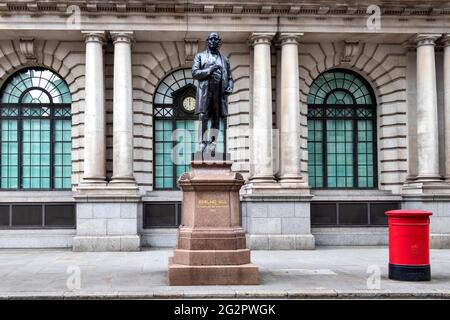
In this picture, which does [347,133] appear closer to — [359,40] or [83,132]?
[359,40]

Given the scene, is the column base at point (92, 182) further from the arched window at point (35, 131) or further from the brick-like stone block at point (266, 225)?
the brick-like stone block at point (266, 225)

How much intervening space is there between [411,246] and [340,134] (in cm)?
1233

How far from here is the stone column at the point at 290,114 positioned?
23656 millimetres

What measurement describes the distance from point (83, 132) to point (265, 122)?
6.95 m

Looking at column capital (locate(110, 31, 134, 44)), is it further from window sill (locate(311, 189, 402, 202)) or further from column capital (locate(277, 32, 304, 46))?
window sill (locate(311, 189, 402, 202))

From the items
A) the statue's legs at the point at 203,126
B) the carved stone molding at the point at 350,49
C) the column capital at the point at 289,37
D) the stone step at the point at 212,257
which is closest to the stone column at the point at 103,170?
the column capital at the point at 289,37

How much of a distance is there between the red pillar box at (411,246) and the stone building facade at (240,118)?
914 cm

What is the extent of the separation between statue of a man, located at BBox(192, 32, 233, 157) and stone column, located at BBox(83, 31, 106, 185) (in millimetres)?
9251

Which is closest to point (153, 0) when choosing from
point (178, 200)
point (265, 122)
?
point (265, 122)

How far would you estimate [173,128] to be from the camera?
25.4 m

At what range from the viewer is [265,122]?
23.7 m

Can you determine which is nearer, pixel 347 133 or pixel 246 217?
pixel 246 217

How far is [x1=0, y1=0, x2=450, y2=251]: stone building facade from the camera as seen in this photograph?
76.3ft

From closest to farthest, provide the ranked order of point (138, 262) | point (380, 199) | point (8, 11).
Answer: point (138, 262) < point (8, 11) < point (380, 199)
